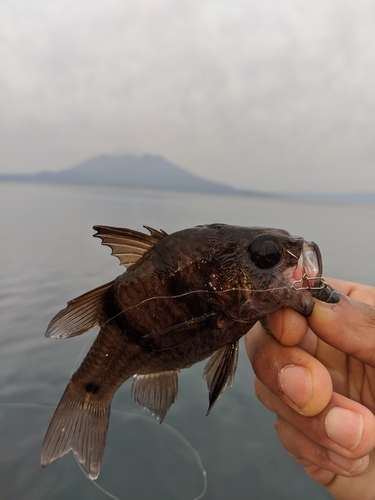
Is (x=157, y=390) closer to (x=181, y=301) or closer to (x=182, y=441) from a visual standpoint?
(x=181, y=301)

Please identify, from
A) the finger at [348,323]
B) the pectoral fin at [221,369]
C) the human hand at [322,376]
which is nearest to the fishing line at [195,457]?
the human hand at [322,376]

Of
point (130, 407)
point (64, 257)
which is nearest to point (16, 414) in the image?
point (130, 407)

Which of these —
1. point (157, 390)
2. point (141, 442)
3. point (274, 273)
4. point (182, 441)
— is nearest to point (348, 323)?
point (274, 273)

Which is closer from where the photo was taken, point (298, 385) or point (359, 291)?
point (298, 385)

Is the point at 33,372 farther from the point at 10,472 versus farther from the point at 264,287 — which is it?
the point at 264,287

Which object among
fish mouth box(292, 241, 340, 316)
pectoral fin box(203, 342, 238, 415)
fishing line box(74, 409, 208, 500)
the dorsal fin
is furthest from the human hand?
fishing line box(74, 409, 208, 500)

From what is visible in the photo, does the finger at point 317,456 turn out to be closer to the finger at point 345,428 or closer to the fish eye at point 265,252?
the finger at point 345,428
